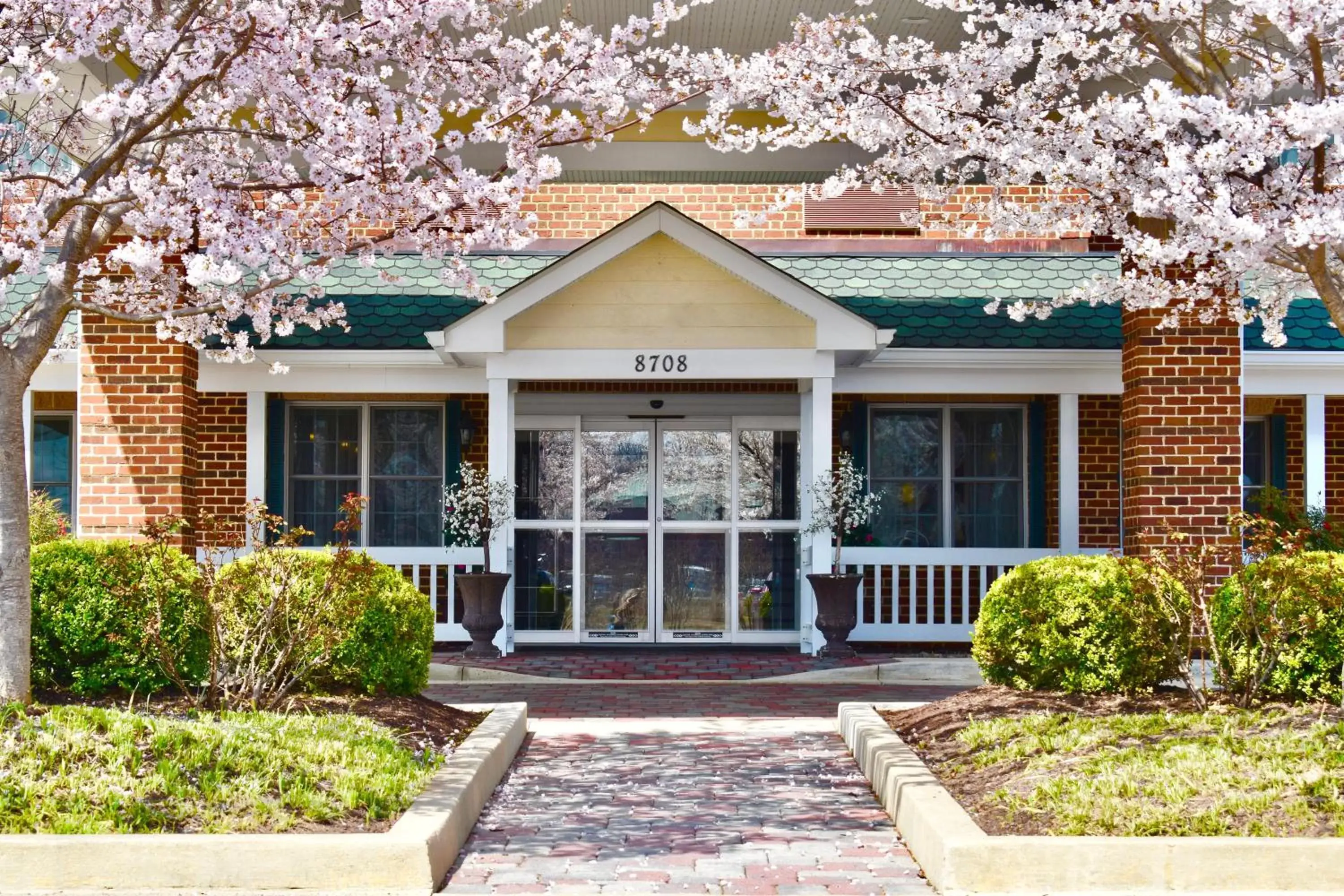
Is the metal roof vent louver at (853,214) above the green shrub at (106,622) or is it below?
above

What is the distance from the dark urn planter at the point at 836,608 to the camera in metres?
13.6

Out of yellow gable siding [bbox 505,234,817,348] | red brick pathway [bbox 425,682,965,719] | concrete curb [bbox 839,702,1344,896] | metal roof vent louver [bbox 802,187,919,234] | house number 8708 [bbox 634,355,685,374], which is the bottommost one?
red brick pathway [bbox 425,682,965,719]

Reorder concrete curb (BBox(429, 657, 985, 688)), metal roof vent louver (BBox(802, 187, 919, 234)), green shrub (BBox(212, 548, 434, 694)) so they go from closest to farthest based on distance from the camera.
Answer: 1. green shrub (BBox(212, 548, 434, 694))
2. concrete curb (BBox(429, 657, 985, 688))
3. metal roof vent louver (BBox(802, 187, 919, 234))

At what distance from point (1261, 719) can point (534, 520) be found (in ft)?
28.6

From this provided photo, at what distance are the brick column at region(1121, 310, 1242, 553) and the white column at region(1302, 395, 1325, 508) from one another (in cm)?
272

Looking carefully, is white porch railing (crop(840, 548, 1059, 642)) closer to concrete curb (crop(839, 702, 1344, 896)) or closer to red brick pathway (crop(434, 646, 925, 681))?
red brick pathway (crop(434, 646, 925, 681))

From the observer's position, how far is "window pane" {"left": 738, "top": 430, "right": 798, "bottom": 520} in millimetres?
15500

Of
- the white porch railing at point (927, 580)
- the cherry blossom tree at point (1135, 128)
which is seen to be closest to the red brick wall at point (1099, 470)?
the white porch railing at point (927, 580)

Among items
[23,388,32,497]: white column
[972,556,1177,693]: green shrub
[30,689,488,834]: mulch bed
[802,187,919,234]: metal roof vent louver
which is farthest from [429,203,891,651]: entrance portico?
[30,689,488,834]: mulch bed

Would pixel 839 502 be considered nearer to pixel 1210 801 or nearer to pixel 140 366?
pixel 140 366

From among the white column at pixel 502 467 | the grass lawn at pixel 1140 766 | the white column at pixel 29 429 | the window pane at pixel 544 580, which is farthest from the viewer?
the window pane at pixel 544 580

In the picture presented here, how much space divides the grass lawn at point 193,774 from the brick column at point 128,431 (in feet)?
16.6

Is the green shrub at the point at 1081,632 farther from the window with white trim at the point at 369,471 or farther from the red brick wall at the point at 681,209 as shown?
the red brick wall at the point at 681,209

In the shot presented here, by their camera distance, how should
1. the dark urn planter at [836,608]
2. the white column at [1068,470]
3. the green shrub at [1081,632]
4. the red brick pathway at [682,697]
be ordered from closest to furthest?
the green shrub at [1081,632], the red brick pathway at [682,697], the dark urn planter at [836,608], the white column at [1068,470]
